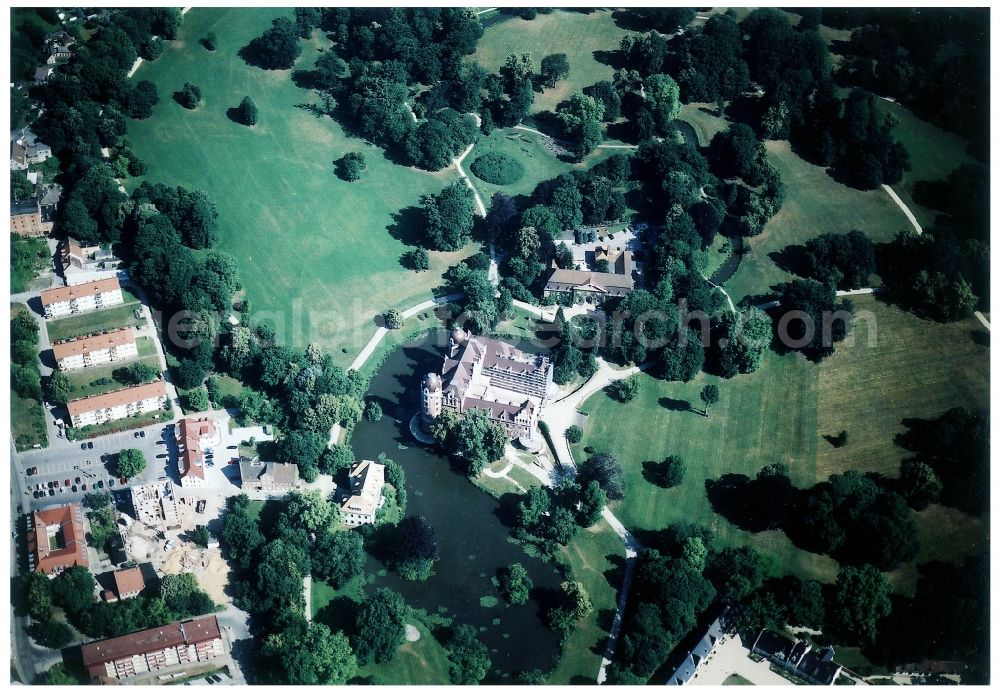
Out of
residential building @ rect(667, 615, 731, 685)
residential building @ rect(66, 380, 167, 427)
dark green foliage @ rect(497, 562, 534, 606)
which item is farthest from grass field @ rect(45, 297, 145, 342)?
residential building @ rect(667, 615, 731, 685)

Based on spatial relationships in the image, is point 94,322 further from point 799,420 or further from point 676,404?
point 799,420

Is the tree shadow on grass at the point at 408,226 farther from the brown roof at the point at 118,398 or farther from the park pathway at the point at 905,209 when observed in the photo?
the park pathway at the point at 905,209

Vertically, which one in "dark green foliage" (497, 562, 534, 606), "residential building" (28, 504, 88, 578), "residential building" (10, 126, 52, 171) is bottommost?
"dark green foliage" (497, 562, 534, 606)


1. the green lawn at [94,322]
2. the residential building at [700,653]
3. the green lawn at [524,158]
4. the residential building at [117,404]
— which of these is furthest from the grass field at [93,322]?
the residential building at [700,653]

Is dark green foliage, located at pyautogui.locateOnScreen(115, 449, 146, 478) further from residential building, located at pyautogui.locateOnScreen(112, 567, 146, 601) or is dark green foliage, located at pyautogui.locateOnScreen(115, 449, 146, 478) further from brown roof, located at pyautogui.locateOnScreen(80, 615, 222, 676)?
brown roof, located at pyautogui.locateOnScreen(80, 615, 222, 676)

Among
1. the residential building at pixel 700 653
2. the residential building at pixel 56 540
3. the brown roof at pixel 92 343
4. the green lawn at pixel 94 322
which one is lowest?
the residential building at pixel 700 653

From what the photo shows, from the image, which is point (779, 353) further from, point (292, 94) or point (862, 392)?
point (292, 94)

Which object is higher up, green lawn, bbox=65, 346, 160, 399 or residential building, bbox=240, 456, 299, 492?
green lawn, bbox=65, 346, 160, 399
